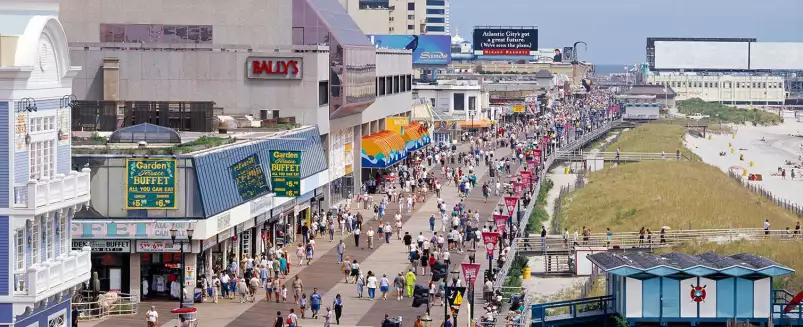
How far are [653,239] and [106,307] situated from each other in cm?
2309

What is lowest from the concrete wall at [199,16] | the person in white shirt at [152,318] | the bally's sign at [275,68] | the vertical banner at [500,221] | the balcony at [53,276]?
the person in white shirt at [152,318]

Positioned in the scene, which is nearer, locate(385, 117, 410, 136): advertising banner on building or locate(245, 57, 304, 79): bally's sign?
locate(245, 57, 304, 79): bally's sign

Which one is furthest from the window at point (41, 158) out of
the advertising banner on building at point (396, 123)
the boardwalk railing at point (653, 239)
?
the advertising banner on building at point (396, 123)

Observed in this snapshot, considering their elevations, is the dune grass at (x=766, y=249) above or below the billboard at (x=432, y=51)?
below

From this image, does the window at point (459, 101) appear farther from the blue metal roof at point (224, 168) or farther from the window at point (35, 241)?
the window at point (35, 241)

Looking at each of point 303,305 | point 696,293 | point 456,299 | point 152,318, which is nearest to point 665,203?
point 303,305

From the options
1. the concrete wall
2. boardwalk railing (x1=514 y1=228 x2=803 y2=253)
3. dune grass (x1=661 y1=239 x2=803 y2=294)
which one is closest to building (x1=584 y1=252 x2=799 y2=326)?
dune grass (x1=661 y1=239 x2=803 y2=294)

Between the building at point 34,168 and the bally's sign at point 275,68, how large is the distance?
33.6 meters

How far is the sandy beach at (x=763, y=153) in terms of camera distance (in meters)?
106

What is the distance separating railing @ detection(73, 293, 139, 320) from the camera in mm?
40938

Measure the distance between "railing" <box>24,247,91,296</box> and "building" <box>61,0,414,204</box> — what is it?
90.0 feet

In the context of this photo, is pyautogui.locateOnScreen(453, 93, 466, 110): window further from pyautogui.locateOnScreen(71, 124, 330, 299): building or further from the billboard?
pyautogui.locateOnScreen(71, 124, 330, 299): building

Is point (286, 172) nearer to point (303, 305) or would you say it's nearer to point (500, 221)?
point (500, 221)

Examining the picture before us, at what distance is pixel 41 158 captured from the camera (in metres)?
30.9
